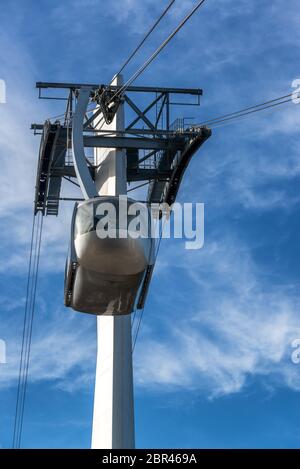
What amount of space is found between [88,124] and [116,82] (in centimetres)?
171

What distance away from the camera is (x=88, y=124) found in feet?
103

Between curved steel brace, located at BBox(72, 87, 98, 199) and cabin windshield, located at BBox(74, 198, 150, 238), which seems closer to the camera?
cabin windshield, located at BBox(74, 198, 150, 238)

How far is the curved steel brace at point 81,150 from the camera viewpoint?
25.9 meters

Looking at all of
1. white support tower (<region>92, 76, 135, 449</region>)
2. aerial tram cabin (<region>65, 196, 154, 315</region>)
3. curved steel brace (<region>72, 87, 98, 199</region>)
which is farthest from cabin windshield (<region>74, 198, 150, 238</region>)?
white support tower (<region>92, 76, 135, 449</region>)

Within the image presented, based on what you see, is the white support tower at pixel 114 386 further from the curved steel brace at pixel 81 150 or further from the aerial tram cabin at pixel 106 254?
the aerial tram cabin at pixel 106 254

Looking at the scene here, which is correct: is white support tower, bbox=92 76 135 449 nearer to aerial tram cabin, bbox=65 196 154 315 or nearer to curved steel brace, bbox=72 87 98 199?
curved steel brace, bbox=72 87 98 199

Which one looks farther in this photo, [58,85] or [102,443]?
[58,85]

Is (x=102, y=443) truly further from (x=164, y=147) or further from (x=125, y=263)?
(x=164, y=147)

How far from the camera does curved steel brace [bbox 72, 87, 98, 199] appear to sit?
25859 mm

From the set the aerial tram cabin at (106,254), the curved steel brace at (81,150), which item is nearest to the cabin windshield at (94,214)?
the aerial tram cabin at (106,254)

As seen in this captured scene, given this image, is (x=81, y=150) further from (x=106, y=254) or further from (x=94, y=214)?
(x=106, y=254)
